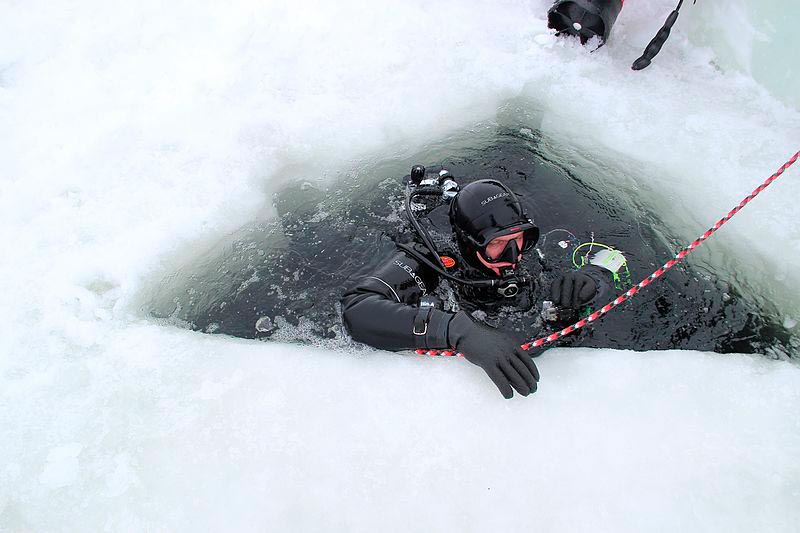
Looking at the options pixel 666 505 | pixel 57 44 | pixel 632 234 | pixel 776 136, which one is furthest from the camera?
pixel 57 44

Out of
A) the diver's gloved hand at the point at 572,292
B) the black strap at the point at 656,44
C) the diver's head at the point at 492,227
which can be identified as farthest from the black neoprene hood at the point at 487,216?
the black strap at the point at 656,44

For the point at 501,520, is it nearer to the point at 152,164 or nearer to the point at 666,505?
the point at 666,505

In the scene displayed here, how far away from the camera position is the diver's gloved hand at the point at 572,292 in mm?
2674

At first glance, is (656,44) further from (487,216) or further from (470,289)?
(470,289)

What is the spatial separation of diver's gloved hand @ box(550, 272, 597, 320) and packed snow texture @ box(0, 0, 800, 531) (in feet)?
1.02

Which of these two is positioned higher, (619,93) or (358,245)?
(619,93)

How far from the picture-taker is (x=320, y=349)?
254 cm

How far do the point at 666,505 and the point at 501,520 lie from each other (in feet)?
1.99

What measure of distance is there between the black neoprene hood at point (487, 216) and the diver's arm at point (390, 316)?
43cm

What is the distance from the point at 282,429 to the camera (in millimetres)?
2188

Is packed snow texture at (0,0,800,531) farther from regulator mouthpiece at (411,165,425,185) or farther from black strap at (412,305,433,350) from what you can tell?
regulator mouthpiece at (411,165,425,185)

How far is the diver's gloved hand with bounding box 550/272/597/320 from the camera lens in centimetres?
267

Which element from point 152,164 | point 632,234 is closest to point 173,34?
point 152,164

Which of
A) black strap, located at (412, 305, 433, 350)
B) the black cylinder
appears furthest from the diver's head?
the black cylinder
